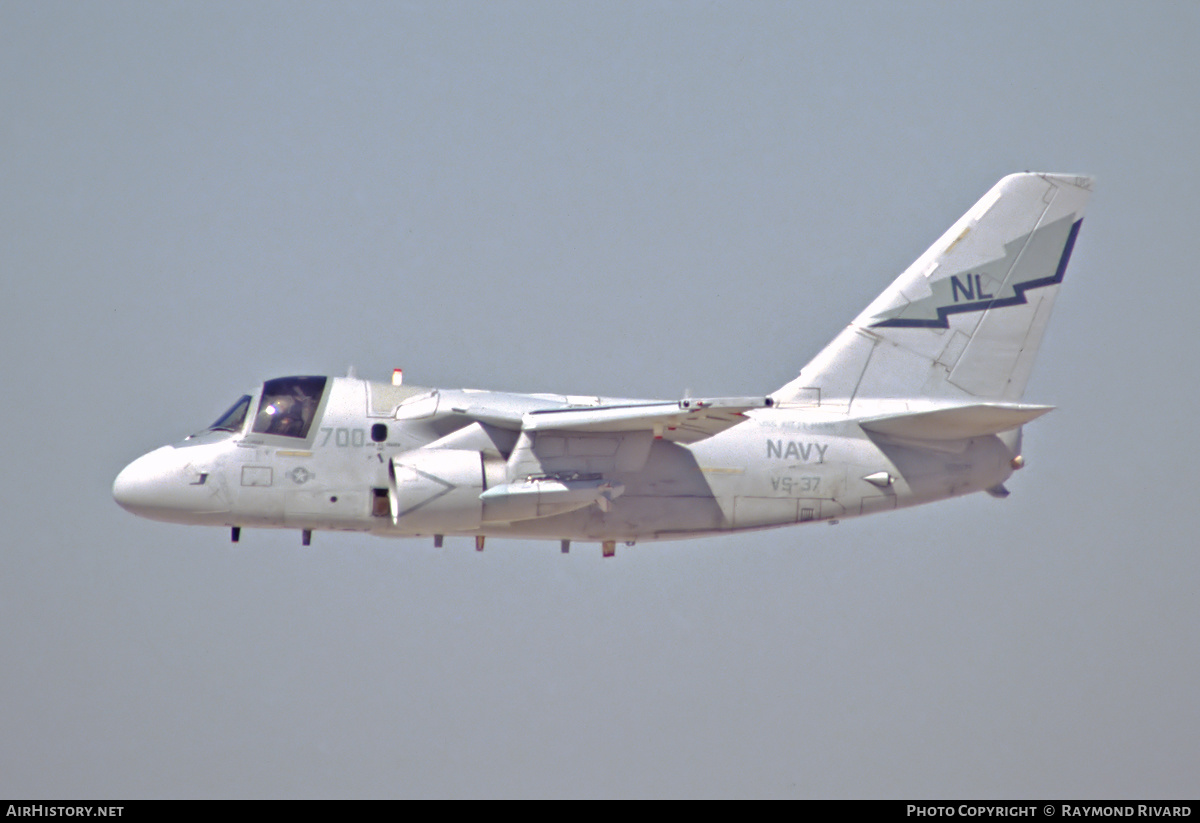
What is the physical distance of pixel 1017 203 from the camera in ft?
80.1

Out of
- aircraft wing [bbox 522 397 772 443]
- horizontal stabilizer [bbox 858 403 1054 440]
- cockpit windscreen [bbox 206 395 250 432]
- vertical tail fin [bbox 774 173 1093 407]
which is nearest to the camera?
aircraft wing [bbox 522 397 772 443]

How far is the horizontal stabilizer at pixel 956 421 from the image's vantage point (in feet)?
73.1

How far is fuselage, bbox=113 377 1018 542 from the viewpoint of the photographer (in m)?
21.4

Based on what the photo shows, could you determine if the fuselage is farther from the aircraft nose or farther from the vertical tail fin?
the vertical tail fin

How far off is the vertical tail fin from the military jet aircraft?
1.3 inches

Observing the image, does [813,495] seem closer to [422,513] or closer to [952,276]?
[952,276]

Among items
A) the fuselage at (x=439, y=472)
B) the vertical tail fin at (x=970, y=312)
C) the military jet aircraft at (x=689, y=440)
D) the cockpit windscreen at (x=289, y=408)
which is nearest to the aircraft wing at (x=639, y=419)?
the military jet aircraft at (x=689, y=440)

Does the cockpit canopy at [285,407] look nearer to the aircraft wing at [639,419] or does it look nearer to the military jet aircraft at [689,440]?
the military jet aircraft at [689,440]

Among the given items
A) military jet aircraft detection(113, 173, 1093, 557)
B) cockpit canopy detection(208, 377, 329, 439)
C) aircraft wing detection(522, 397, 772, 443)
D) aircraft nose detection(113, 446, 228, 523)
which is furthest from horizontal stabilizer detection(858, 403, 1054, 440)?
aircraft nose detection(113, 446, 228, 523)

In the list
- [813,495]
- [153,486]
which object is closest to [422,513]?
[153,486]

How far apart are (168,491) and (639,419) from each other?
720 cm

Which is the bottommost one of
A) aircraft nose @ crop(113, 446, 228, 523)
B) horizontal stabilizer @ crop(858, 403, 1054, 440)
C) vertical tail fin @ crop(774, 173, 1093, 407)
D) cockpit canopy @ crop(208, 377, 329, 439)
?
aircraft nose @ crop(113, 446, 228, 523)

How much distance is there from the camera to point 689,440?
22156mm

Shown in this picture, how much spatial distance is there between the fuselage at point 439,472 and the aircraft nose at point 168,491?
0.05ft
